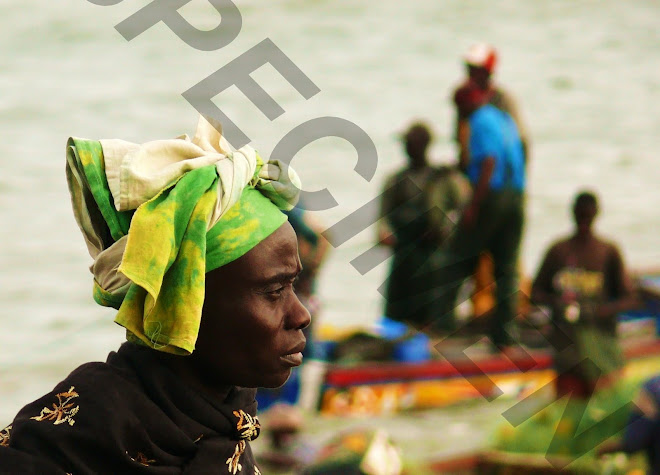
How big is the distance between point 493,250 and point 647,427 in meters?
3.46

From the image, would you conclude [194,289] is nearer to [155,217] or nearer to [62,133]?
[155,217]

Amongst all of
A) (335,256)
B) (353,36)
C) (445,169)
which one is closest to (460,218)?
(445,169)

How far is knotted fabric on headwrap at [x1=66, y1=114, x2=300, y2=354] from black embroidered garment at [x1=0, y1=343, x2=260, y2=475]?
9 cm

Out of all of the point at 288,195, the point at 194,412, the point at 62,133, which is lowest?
the point at 62,133

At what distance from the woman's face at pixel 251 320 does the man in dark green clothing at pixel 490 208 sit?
6.11m

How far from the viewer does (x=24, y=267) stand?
13062 mm

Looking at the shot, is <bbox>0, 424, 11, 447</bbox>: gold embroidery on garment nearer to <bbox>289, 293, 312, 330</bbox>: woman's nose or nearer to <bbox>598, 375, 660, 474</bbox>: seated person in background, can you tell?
<bbox>289, 293, 312, 330</bbox>: woman's nose

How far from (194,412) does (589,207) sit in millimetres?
5582

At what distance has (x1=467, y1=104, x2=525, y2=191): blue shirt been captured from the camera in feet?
26.5

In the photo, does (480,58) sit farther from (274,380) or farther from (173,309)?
(173,309)

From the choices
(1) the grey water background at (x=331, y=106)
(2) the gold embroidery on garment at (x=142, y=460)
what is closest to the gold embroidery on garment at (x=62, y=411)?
(2) the gold embroidery on garment at (x=142, y=460)

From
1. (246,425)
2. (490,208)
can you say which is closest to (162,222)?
(246,425)

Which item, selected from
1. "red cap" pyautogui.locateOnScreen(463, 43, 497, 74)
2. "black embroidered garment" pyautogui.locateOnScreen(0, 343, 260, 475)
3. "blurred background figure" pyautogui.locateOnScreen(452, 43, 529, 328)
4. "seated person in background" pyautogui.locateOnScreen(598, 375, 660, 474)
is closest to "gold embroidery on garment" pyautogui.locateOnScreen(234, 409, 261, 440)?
"black embroidered garment" pyautogui.locateOnScreen(0, 343, 260, 475)

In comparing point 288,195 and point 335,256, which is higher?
point 288,195
